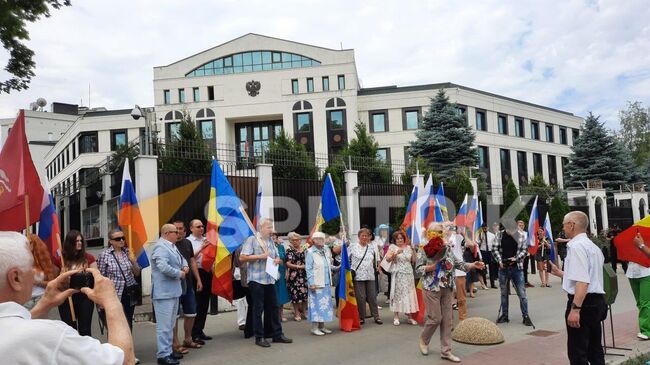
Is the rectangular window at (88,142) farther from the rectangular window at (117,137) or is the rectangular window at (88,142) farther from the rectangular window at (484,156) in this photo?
the rectangular window at (484,156)

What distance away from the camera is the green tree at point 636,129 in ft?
181

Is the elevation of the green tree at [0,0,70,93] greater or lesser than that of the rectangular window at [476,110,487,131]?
lesser

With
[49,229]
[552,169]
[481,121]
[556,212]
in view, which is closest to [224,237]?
[49,229]

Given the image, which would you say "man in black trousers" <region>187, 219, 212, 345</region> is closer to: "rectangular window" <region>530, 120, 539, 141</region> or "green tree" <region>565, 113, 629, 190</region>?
"green tree" <region>565, 113, 629, 190</region>

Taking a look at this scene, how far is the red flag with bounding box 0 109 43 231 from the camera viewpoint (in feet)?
19.0

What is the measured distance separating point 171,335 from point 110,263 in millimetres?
1343

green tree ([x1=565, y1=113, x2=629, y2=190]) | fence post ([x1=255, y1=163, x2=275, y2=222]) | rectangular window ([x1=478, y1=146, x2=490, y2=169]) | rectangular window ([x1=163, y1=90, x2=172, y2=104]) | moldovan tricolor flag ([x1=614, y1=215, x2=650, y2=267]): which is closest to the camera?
moldovan tricolor flag ([x1=614, y1=215, x2=650, y2=267])

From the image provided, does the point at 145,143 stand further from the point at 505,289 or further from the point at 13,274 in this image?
the point at 13,274

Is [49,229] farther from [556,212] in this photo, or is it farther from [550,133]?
[550,133]

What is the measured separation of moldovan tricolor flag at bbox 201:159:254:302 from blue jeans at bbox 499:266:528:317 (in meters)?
A: 4.76

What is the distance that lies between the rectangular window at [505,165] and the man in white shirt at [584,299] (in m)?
44.1

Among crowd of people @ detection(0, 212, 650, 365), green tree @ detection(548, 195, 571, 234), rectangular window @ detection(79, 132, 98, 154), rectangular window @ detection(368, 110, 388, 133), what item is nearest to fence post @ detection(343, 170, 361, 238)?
crowd of people @ detection(0, 212, 650, 365)

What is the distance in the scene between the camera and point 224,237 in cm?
891

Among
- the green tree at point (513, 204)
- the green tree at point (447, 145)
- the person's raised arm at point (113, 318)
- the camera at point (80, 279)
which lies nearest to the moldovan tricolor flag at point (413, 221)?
the camera at point (80, 279)
